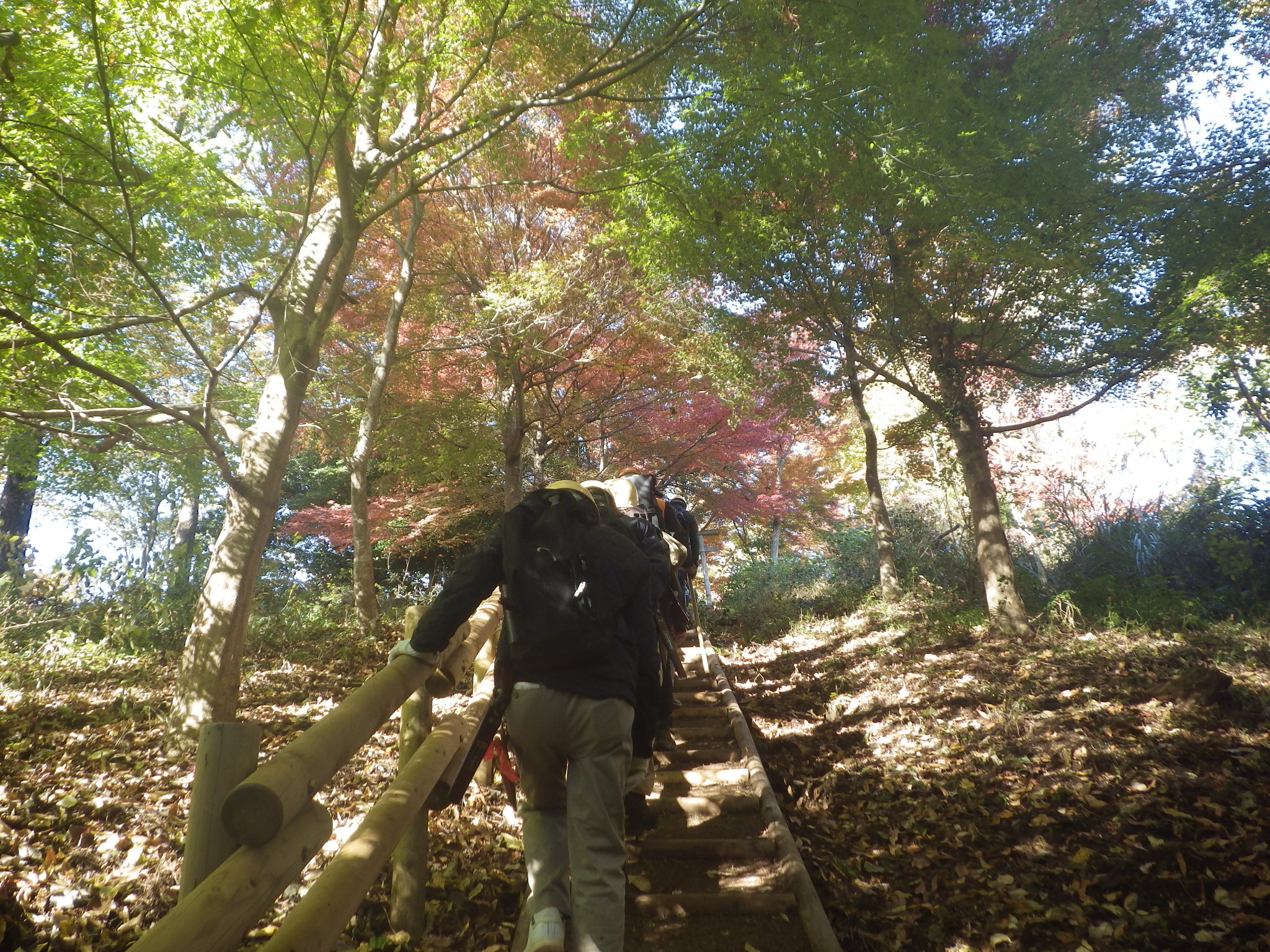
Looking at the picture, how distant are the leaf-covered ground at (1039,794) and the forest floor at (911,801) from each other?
0.02 metres

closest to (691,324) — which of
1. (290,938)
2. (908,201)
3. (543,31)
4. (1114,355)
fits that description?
(908,201)

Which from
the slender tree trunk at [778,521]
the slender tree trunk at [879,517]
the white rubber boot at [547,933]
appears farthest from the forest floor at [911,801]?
the slender tree trunk at [778,521]

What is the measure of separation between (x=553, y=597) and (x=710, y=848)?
2189 mm

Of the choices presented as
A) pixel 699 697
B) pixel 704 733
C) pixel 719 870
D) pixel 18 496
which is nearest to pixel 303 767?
pixel 719 870

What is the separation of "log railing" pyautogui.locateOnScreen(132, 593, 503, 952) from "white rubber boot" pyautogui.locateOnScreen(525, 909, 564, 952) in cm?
63

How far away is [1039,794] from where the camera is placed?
4402 mm

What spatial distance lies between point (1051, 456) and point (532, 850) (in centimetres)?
1739

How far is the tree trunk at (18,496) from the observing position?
8055 mm

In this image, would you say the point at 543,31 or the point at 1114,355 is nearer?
the point at 543,31

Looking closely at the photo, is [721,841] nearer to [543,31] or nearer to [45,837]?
[45,837]

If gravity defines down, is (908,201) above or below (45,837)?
above

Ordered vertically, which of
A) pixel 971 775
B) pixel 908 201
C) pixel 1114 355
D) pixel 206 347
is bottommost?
pixel 971 775

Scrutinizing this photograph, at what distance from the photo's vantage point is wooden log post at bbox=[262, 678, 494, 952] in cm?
179

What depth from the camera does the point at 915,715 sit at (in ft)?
20.0
